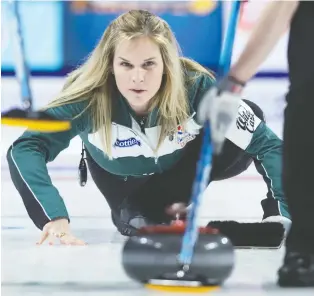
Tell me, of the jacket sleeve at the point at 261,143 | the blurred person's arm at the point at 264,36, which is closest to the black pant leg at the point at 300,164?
the blurred person's arm at the point at 264,36

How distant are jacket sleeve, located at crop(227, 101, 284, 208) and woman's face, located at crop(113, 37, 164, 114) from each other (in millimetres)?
140

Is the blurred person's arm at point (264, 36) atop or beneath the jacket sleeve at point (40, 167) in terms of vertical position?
atop

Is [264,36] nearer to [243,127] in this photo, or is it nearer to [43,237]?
[243,127]

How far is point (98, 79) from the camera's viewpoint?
1.18m

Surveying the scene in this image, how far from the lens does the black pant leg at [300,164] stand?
955 mm

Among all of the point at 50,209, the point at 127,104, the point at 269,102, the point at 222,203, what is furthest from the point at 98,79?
the point at 269,102

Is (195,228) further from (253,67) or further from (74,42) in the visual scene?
(74,42)

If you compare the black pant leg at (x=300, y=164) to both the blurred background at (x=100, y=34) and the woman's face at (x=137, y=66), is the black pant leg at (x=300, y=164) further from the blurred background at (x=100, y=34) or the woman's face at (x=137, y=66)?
the woman's face at (x=137, y=66)

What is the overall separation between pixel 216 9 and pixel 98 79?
0.50 m

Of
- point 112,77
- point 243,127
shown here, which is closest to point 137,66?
point 112,77

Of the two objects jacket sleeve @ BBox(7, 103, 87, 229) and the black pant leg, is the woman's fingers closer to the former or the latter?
jacket sleeve @ BBox(7, 103, 87, 229)

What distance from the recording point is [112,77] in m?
1.18

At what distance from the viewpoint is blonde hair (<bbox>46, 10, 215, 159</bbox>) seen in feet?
3.74

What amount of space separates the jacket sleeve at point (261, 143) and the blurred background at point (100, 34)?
0.03 metres
